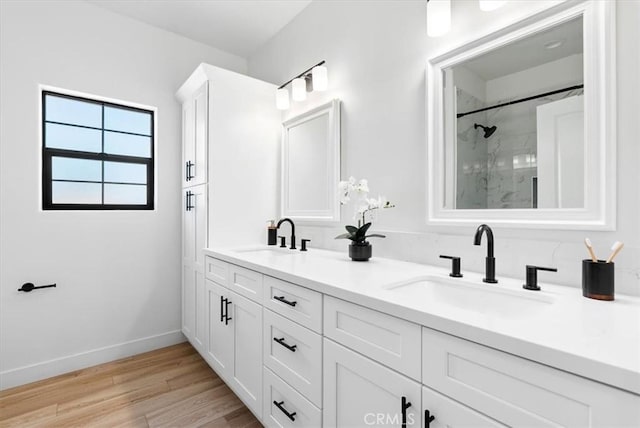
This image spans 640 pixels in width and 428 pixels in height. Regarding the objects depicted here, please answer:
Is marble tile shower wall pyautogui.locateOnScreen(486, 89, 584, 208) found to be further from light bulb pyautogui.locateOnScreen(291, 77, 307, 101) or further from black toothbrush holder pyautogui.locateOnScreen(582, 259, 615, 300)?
light bulb pyautogui.locateOnScreen(291, 77, 307, 101)

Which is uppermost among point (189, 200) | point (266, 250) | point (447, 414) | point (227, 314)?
point (189, 200)

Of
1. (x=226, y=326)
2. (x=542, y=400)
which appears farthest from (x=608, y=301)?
(x=226, y=326)

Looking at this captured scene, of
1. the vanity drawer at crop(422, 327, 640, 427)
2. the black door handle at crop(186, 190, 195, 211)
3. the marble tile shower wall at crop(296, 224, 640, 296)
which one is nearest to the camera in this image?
the vanity drawer at crop(422, 327, 640, 427)

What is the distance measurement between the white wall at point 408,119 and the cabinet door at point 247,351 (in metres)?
0.72

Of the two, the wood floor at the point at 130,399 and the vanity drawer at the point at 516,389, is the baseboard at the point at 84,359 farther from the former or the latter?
the vanity drawer at the point at 516,389

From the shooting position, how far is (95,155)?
8.07 ft

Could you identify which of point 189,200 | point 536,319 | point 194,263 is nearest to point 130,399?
point 194,263

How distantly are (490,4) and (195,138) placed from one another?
6.94 feet

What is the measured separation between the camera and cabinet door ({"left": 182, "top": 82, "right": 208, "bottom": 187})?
2298 mm

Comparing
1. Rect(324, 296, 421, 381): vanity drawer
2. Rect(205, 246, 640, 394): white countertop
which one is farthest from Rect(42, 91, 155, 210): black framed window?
Rect(324, 296, 421, 381): vanity drawer

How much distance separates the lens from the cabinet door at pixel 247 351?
153 centimetres

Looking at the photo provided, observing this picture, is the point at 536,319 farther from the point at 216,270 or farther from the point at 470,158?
the point at 216,270

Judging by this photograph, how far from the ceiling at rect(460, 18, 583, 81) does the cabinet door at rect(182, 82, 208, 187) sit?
1.78m

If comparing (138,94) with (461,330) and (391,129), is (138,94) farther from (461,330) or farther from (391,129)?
(461,330)
